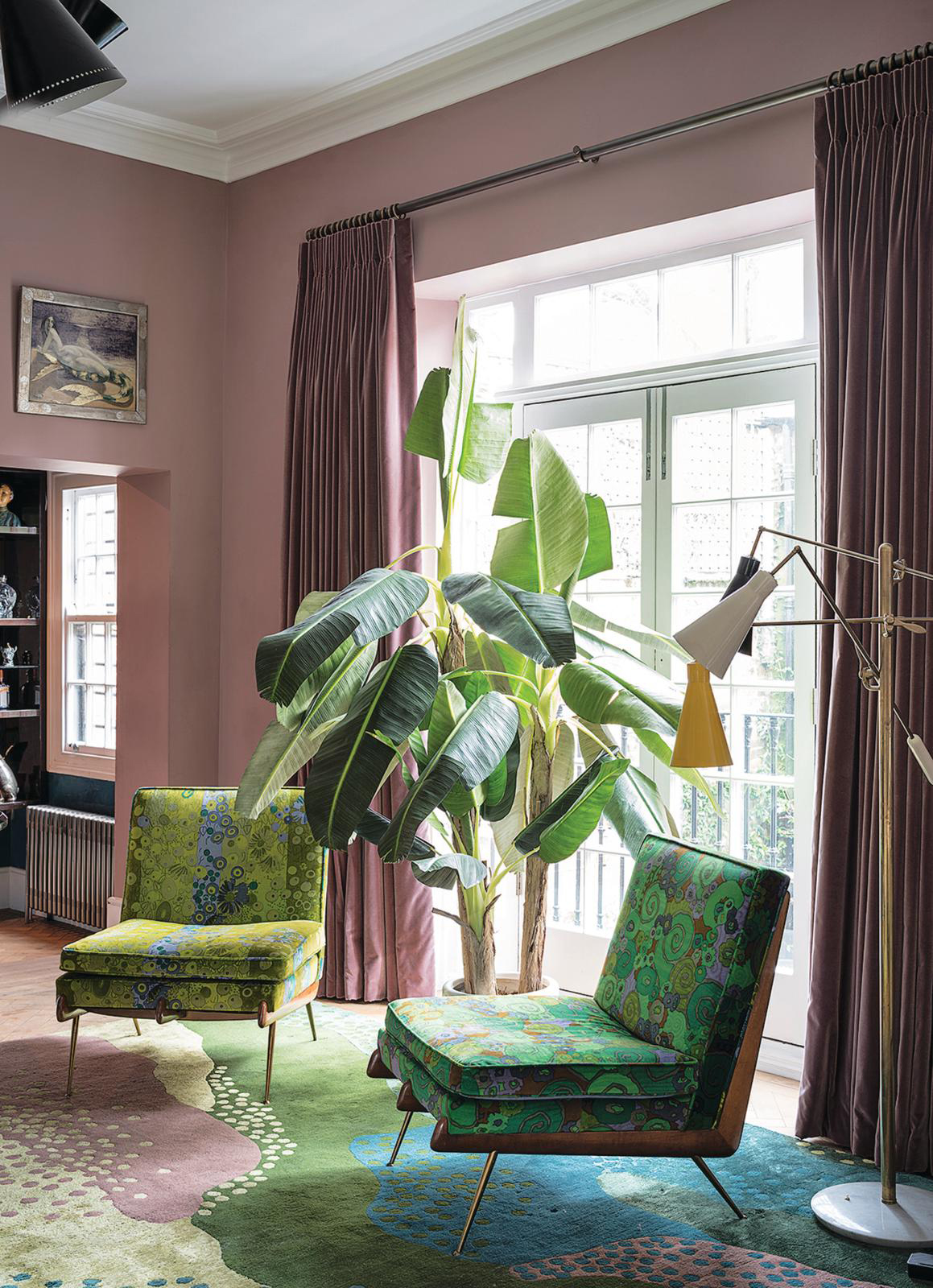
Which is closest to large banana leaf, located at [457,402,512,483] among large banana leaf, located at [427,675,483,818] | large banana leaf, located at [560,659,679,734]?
large banana leaf, located at [427,675,483,818]

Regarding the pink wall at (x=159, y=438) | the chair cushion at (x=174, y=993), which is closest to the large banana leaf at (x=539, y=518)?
the chair cushion at (x=174, y=993)

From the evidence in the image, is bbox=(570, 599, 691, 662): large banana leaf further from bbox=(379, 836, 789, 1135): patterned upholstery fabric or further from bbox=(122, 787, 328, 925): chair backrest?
bbox=(122, 787, 328, 925): chair backrest

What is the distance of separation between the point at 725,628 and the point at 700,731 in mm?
214

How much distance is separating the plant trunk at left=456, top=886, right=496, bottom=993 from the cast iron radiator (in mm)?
2543

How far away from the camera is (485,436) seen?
151 inches

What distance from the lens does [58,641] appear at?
20.8 feet

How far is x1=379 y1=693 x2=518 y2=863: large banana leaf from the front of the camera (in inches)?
120

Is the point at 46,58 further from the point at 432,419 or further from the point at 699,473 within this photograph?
the point at 699,473

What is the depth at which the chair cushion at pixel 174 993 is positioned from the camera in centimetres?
356

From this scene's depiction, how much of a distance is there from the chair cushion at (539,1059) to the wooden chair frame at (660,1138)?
0.09 metres

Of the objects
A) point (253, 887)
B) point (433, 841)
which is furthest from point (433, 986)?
point (253, 887)

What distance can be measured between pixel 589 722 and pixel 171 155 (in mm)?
3300

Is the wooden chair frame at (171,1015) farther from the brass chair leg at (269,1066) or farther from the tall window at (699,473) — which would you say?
the tall window at (699,473)

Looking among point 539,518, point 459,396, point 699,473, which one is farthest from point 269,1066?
point 699,473
